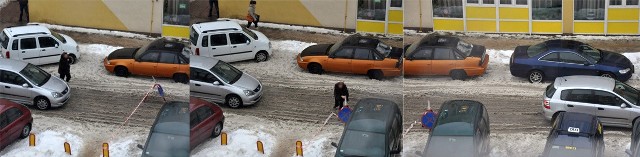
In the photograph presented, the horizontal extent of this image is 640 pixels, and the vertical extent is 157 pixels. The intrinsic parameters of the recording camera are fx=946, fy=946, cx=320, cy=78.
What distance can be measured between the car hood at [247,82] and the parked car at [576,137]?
1.76 m

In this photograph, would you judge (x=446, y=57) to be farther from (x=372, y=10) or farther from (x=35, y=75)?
(x=35, y=75)

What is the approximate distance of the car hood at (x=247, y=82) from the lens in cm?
565

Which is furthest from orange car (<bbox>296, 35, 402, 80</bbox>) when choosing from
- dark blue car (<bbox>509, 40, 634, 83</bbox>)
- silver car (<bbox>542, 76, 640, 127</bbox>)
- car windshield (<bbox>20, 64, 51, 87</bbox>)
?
car windshield (<bbox>20, 64, 51, 87</bbox>)

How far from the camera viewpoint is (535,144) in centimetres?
561

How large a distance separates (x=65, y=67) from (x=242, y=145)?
1.21 m

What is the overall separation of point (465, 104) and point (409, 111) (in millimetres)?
346

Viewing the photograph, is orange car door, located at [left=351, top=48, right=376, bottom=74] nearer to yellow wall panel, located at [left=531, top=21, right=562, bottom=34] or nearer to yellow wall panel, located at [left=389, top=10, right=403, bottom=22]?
yellow wall panel, located at [left=389, top=10, right=403, bottom=22]

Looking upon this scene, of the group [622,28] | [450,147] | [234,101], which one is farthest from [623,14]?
[234,101]

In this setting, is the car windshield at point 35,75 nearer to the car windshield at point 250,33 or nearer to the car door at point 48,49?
the car door at point 48,49

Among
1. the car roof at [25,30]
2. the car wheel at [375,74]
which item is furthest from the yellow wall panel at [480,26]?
the car roof at [25,30]

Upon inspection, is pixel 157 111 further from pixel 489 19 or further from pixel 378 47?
pixel 489 19

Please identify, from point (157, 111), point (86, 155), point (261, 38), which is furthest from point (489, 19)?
point (86, 155)

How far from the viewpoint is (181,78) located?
18.7 feet

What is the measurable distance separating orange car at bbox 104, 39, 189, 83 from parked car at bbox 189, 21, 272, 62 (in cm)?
11
